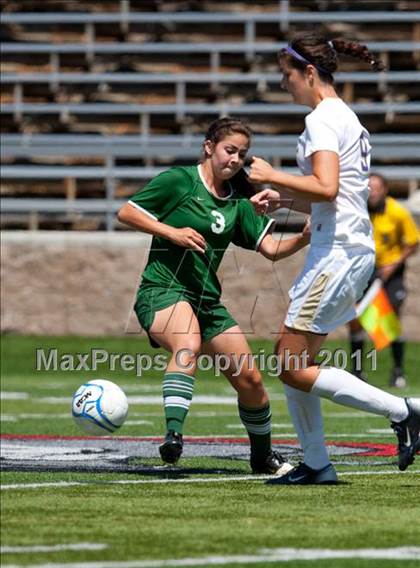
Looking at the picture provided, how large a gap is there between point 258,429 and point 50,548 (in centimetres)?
277

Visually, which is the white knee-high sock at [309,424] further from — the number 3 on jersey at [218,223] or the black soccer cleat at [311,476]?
the number 3 on jersey at [218,223]

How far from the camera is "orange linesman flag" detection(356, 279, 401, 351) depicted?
577 inches

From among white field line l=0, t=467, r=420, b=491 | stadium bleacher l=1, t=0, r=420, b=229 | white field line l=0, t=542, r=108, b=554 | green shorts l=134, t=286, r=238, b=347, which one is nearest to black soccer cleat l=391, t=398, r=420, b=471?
white field line l=0, t=467, r=420, b=491

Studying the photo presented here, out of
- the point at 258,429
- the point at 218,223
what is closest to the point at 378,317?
the point at 258,429

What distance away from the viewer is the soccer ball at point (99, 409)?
7.74m

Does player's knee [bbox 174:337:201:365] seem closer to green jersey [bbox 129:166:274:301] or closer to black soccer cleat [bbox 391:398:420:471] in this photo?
green jersey [bbox 129:166:274:301]

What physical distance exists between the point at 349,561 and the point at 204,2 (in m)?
17.7

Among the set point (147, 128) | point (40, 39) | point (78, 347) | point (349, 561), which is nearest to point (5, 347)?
point (78, 347)

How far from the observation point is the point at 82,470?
7562 mm

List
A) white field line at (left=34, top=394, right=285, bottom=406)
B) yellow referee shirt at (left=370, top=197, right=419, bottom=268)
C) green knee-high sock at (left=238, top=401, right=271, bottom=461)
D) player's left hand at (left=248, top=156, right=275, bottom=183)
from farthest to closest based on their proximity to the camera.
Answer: yellow referee shirt at (left=370, top=197, right=419, bottom=268)
white field line at (left=34, top=394, right=285, bottom=406)
green knee-high sock at (left=238, top=401, right=271, bottom=461)
player's left hand at (left=248, top=156, right=275, bottom=183)

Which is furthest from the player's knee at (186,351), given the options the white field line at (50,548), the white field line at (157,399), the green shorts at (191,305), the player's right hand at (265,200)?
the white field line at (157,399)

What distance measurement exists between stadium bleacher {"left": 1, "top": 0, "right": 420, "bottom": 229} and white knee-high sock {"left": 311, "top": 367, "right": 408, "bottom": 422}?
11.5m

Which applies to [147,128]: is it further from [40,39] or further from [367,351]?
[367,351]

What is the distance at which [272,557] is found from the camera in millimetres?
4957
